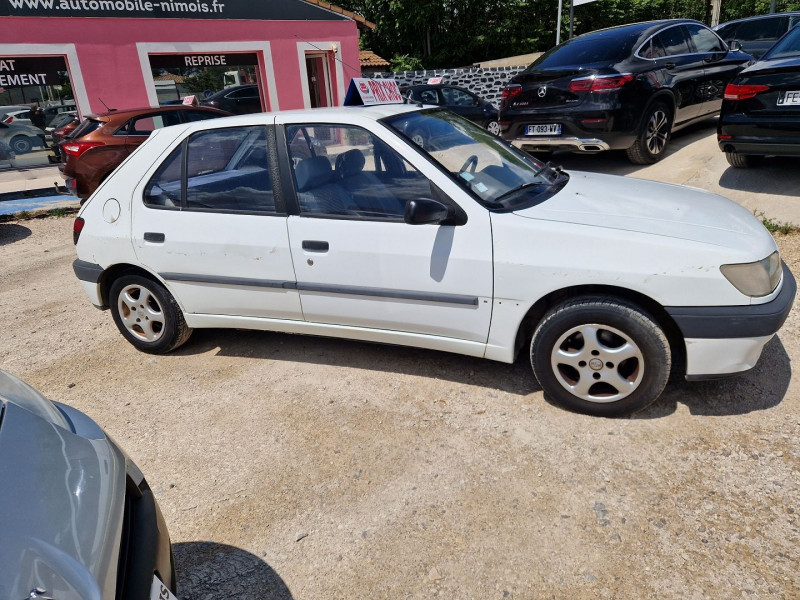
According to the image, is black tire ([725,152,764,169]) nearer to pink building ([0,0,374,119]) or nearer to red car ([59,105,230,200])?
red car ([59,105,230,200])

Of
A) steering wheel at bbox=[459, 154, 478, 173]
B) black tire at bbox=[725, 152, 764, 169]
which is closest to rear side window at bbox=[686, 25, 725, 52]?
black tire at bbox=[725, 152, 764, 169]

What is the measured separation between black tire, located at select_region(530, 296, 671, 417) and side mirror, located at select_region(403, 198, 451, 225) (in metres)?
0.77

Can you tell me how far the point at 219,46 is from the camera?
1478cm

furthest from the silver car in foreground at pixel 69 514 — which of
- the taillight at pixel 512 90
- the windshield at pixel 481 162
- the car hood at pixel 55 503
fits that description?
the taillight at pixel 512 90

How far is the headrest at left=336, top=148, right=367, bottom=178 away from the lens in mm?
3402

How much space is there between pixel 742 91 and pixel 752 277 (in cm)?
391

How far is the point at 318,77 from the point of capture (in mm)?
17266

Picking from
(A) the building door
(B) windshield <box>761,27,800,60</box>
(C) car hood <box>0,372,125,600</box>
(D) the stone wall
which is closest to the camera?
(C) car hood <box>0,372,125,600</box>

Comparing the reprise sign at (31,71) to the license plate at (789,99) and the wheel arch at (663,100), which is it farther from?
the license plate at (789,99)

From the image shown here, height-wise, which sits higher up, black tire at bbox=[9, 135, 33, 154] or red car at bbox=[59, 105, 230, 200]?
red car at bbox=[59, 105, 230, 200]

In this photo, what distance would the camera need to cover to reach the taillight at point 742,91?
5.53m

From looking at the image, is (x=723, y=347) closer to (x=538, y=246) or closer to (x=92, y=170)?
(x=538, y=246)

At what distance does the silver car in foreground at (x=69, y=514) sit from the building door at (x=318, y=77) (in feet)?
54.2

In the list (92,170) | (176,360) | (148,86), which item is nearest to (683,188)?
(176,360)
